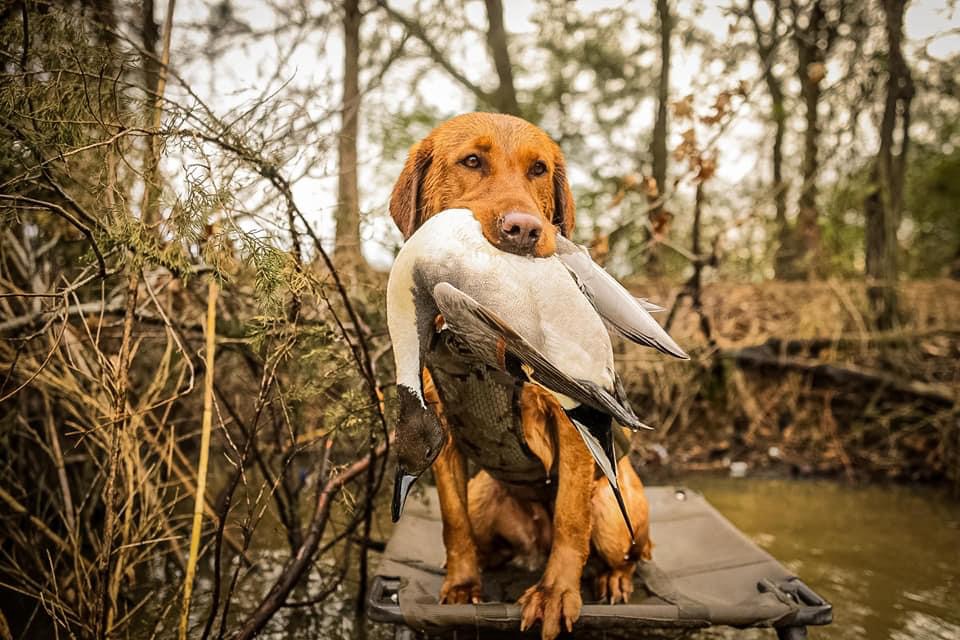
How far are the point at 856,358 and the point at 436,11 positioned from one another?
7.39 metres

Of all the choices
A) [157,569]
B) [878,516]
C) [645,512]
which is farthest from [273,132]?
[878,516]

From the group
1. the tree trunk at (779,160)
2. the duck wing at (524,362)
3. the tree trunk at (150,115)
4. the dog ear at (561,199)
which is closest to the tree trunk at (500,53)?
the tree trunk at (779,160)

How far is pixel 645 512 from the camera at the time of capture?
2.83 m

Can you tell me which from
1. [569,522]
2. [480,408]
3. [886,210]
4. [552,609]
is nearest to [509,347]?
[480,408]

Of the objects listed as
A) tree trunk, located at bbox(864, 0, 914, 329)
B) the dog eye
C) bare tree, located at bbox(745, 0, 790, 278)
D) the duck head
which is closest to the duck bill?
the duck head

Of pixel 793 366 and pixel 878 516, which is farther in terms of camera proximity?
pixel 793 366

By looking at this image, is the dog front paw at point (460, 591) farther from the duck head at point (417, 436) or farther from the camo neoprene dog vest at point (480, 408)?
the duck head at point (417, 436)

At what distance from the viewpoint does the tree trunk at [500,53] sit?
974cm

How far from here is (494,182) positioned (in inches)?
78.4

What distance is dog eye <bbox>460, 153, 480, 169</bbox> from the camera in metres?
2.06

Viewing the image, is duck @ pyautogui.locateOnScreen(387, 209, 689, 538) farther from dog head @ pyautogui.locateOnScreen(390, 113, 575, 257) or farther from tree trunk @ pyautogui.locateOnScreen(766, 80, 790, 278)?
tree trunk @ pyautogui.locateOnScreen(766, 80, 790, 278)

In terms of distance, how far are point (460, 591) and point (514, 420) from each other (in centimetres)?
73

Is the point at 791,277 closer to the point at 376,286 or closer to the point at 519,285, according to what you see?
the point at 376,286

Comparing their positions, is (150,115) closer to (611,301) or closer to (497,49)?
(611,301)
